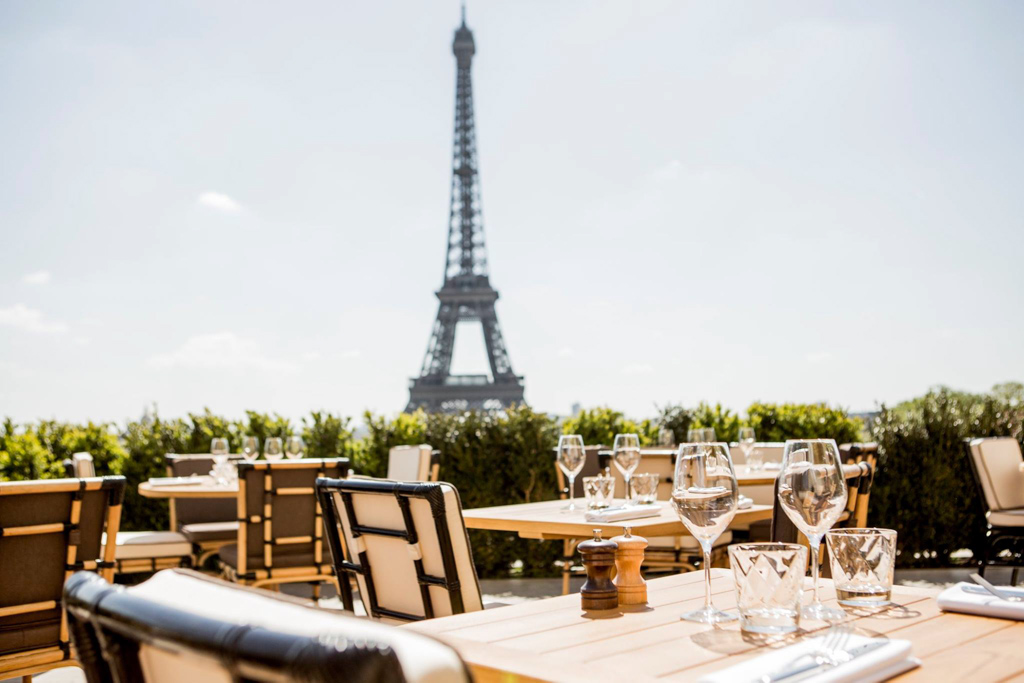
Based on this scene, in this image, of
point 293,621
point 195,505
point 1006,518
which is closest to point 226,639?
point 293,621

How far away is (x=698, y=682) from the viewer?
3.29 feet

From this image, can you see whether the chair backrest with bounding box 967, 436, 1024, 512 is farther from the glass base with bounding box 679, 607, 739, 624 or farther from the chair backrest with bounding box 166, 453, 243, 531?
the chair backrest with bounding box 166, 453, 243, 531

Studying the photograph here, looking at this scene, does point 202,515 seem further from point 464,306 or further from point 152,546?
point 464,306

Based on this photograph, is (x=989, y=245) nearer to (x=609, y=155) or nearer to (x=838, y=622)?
(x=609, y=155)

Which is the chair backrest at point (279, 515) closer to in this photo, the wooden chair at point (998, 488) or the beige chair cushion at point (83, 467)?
the beige chair cushion at point (83, 467)

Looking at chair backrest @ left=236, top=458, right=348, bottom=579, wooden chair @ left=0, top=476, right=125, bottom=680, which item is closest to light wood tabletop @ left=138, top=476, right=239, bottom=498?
chair backrest @ left=236, top=458, right=348, bottom=579

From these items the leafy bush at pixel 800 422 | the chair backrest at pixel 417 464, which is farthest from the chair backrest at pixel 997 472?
the chair backrest at pixel 417 464

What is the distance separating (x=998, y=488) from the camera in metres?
5.52

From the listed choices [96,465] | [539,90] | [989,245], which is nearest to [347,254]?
[539,90]

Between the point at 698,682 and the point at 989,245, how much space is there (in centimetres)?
1817

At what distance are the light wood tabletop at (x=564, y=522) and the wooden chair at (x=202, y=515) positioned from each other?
2350 mm

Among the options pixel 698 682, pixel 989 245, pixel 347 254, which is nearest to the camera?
pixel 698 682

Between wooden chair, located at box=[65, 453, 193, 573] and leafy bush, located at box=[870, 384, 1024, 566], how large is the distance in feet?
16.6

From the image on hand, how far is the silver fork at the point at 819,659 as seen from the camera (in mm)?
1015
